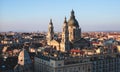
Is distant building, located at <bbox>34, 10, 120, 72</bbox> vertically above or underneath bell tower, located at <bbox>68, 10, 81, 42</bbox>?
underneath

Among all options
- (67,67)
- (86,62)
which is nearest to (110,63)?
(86,62)

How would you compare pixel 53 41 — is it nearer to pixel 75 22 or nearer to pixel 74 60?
pixel 75 22

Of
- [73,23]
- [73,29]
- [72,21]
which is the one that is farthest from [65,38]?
[72,21]

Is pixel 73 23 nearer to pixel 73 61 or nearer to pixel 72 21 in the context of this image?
pixel 72 21

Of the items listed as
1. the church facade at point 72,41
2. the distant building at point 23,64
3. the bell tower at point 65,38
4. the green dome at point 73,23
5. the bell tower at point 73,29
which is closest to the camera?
the distant building at point 23,64

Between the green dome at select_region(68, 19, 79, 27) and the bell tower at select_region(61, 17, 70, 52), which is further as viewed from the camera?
the green dome at select_region(68, 19, 79, 27)

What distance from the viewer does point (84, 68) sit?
49.5 metres

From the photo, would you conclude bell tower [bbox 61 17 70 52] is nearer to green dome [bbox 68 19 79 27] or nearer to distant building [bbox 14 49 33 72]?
green dome [bbox 68 19 79 27]

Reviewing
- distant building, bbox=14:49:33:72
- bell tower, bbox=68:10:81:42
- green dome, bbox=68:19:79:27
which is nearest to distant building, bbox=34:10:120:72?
distant building, bbox=14:49:33:72

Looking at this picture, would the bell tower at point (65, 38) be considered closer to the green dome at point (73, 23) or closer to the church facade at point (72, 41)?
the church facade at point (72, 41)

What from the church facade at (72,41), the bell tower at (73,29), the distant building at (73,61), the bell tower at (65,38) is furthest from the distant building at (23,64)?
the bell tower at (73,29)

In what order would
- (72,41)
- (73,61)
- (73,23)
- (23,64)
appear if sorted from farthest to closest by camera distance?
(73,23) < (72,41) < (23,64) < (73,61)

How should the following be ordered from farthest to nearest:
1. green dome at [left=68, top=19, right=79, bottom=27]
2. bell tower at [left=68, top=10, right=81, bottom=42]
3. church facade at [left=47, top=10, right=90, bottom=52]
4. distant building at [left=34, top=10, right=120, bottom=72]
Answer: green dome at [left=68, top=19, right=79, bottom=27]
bell tower at [left=68, top=10, right=81, bottom=42]
church facade at [left=47, top=10, right=90, bottom=52]
distant building at [left=34, top=10, right=120, bottom=72]

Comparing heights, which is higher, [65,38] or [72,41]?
[65,38]
